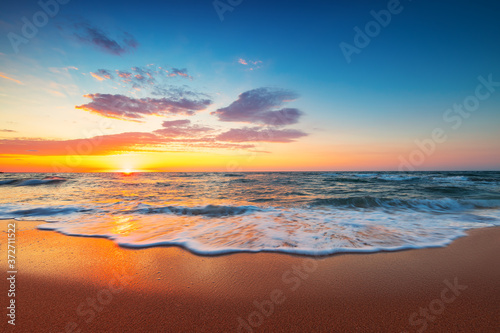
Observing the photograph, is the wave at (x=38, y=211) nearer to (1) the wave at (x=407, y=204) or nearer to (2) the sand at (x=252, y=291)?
(2) the sand at (x=252, y=291)

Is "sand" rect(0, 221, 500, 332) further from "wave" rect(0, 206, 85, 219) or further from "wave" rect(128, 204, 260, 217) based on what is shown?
"wave" rect(0, 206, 85, 219)

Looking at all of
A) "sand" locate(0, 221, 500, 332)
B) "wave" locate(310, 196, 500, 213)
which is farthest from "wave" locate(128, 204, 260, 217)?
"sand" locate(0, 221, 500, 332)

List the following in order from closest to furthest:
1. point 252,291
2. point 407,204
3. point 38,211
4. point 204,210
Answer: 1. point 252,291
2. point 38,211
3. point 204,210
4. point 407,204

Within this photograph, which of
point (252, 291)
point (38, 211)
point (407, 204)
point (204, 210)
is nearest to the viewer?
point (252, 291)

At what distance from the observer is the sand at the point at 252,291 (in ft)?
7.25

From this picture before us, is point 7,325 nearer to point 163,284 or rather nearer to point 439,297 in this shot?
point 163,284

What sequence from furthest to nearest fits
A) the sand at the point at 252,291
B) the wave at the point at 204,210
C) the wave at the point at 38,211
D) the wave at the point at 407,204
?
the wave at the point at 407,204 → the wave at the point at 204,210 → the wave at the point at 38,211 → the sand at the point at 252,291

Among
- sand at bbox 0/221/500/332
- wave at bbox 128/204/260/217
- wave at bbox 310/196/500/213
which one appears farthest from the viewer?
wave at bbox 310/196/500/213

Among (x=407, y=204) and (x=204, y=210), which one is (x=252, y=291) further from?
(x=407, y=204)

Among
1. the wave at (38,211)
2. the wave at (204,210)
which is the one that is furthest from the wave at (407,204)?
the wave at (38,211)

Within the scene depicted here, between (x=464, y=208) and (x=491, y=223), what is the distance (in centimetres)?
390

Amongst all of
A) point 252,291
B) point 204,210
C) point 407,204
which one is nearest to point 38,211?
point 204,210

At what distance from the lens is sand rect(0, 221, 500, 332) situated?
2211 mm

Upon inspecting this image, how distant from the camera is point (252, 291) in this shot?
2824 millimetres
